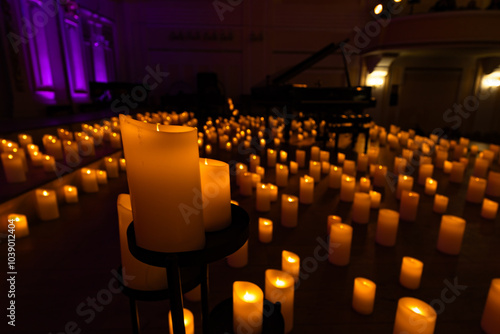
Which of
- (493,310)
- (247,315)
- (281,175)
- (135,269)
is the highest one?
(135,269)

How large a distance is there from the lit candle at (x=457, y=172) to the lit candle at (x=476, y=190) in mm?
600

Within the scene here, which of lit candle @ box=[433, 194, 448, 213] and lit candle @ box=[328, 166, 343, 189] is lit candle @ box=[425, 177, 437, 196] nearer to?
lit candle @ box=[433, 194, 448, 213]

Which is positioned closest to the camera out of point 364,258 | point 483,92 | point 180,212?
point 180,212

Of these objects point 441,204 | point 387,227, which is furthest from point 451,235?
point 441,204

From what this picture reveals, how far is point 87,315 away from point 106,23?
9.30 m

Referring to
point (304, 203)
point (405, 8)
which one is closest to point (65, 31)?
point (304, 203)

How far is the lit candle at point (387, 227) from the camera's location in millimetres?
1833

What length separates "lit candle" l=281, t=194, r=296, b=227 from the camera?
2.11 metres

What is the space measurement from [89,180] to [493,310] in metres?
3.04

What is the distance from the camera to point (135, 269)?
31.2 inches

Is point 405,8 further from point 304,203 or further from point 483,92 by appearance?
point 304,203

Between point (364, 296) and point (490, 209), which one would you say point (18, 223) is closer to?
point (364, 296)

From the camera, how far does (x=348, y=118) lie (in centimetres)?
466

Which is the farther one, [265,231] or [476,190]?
[476,190]
